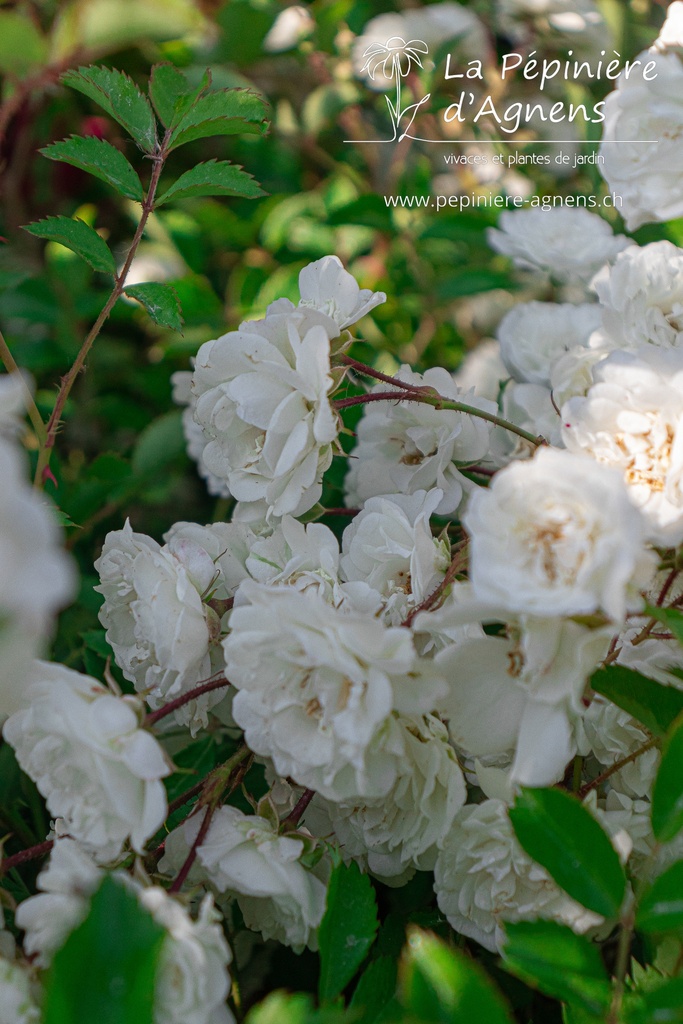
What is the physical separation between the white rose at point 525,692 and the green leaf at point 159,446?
24.8 inches

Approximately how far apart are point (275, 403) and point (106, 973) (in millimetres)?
352

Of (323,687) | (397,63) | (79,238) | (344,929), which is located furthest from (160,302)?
(397,63)

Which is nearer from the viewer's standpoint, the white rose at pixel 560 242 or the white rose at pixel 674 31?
the white rose at pixel 674 31

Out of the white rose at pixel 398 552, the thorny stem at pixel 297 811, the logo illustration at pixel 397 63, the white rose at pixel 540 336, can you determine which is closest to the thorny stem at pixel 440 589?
the white rose at pixel 398 552

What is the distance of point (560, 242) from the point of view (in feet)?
3.28

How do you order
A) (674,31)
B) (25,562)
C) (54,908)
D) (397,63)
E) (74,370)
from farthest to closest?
(397,63), (674,31), (74,370), (54,908), (25,562)

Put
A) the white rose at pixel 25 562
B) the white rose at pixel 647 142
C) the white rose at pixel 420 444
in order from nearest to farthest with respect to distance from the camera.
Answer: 1. the white rose at pixel 25 562
2. the white rose at pixel 420 444
3. the white rose at pixel 647 142

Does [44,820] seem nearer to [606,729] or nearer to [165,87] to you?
[606,729]

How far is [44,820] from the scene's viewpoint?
0.72 meters

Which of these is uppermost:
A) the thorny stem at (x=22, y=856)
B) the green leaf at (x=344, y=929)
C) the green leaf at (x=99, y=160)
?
the green leaf at (x=99, y=160)

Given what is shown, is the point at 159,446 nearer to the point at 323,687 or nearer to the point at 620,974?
the point at 323,687

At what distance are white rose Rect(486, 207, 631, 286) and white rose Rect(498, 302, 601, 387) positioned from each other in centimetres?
10

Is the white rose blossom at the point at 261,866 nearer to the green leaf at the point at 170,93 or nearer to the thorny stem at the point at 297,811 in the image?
the thorny stem at the point at 297,811

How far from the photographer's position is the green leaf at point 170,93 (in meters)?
0.66
